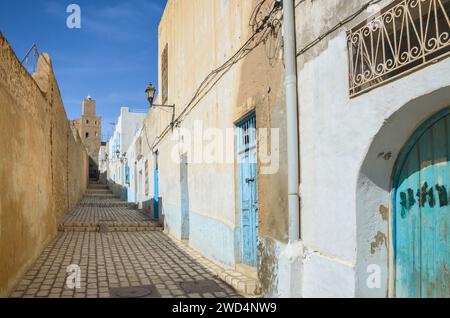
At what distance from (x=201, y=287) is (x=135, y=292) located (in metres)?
0.96

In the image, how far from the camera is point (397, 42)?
9.89ft

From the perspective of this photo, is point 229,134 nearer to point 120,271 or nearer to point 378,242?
point 120,271

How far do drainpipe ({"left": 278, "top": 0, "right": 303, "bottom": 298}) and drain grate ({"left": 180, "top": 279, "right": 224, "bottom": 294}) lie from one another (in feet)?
5.37

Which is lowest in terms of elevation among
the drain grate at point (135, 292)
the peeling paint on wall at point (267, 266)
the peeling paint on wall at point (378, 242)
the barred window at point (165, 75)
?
the drain grate at point (135, 292)

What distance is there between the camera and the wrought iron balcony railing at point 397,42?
2.64 metres

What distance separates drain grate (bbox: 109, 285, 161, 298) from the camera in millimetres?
5488

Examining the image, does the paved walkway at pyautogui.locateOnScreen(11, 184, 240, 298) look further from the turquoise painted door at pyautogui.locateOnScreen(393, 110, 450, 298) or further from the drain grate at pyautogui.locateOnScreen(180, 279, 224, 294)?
the turquoise painted door at pyautogui.locateOnScreen(393, 110, 450, 298)

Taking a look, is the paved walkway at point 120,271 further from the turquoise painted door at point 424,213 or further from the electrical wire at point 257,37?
the electrical wire at point 257,37

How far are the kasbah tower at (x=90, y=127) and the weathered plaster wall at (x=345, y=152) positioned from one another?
188ft

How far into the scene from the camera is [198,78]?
355 inches

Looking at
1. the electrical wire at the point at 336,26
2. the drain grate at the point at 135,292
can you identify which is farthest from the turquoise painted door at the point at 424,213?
the drain grate at the point at 135,292

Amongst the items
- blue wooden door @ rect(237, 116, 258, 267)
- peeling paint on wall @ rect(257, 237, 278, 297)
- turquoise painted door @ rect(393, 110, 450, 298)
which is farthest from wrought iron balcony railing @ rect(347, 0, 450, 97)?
blue wooden door @ rect(237, 116, 258, 267)
